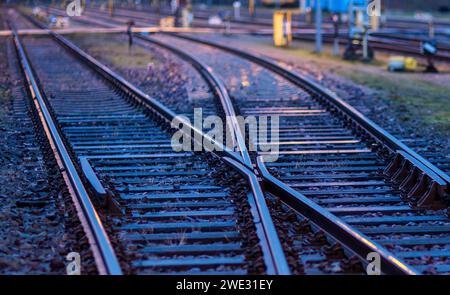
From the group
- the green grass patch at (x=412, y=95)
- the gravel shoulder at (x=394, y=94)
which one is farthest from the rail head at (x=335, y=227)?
the green grass patch at (x=412, y=95)

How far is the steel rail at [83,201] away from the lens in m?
6.14

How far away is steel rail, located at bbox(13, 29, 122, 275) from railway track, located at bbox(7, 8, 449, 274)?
36 cm

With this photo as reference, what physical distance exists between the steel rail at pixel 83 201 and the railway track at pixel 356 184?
1.18 feet

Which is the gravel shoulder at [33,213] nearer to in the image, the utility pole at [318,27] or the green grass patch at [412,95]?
the green grass patch at [412,95]

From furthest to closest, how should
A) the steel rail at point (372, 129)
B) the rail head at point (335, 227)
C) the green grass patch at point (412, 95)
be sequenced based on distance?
the green grass patch at point (412, 95), the steel rail at point (372, 129), the rail head at point (335, 227)

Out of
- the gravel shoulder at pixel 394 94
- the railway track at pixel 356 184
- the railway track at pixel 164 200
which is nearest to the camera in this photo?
the railway track at pixel 164 200

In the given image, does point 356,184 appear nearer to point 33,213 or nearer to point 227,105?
point 33,213

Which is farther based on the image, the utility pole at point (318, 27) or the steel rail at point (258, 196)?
the utility pole at point (318, 27)

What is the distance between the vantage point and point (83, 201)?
25.1ft

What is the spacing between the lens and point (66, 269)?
6250mm

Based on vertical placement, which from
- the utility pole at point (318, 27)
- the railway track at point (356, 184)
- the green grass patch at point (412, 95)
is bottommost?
the green grass patch at point (412, 95)

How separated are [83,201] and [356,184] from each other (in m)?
2.94

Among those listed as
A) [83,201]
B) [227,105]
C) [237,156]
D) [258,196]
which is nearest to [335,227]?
[258,196]

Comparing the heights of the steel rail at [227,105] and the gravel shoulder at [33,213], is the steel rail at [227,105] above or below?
above
